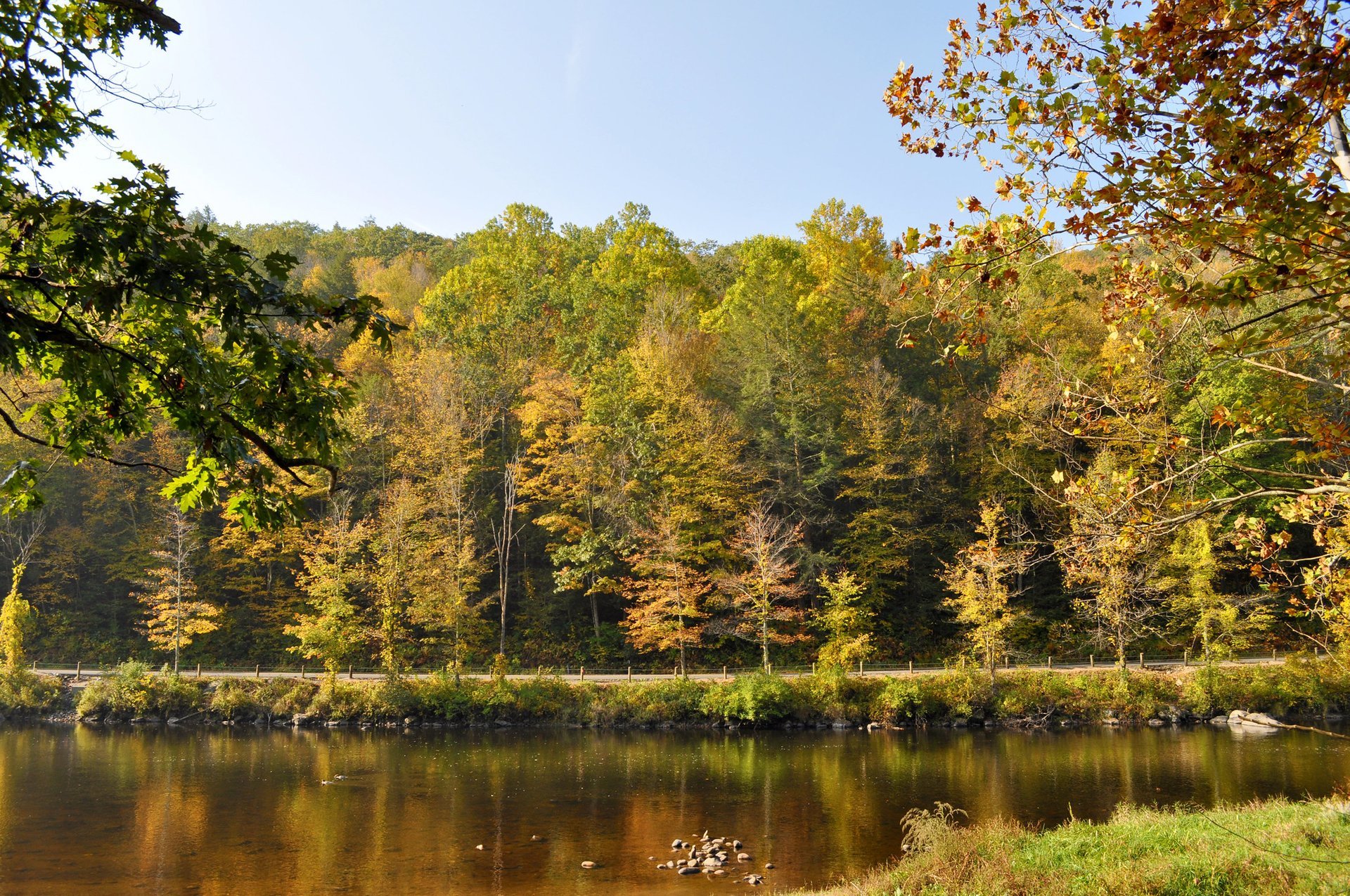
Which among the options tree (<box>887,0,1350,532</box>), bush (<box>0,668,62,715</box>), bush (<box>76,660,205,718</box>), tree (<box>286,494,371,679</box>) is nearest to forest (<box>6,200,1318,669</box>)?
tree (<box>286,494,371,679</box>)

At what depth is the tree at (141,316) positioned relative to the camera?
441cm

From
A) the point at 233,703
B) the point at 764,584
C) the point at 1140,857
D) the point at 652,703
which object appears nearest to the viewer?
the point at 1140,857

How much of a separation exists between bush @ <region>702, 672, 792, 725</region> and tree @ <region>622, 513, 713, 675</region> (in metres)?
2.35

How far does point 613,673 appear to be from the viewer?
1371 inches

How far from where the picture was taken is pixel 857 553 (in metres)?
38.1

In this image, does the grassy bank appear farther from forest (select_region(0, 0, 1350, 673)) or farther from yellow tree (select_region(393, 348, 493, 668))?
yellow tree (select_region(393, 348, 493, 668))

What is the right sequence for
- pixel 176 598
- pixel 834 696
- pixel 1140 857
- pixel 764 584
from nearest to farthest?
pixel 1140 857 → pixel 834 696 → pixel 764 584 → pixel 176 598

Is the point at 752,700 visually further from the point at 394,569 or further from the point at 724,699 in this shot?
the point at 394,569

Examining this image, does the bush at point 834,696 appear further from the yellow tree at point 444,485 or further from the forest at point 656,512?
the yellow tree at point 444,485

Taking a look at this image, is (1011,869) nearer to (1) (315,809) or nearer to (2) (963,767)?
(2) (963,767)

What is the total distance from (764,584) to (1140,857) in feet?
71.4

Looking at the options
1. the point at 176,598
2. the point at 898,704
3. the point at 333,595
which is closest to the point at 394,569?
the point at 333,595

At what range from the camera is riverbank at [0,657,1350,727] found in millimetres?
30062

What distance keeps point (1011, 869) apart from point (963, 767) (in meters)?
13.3
